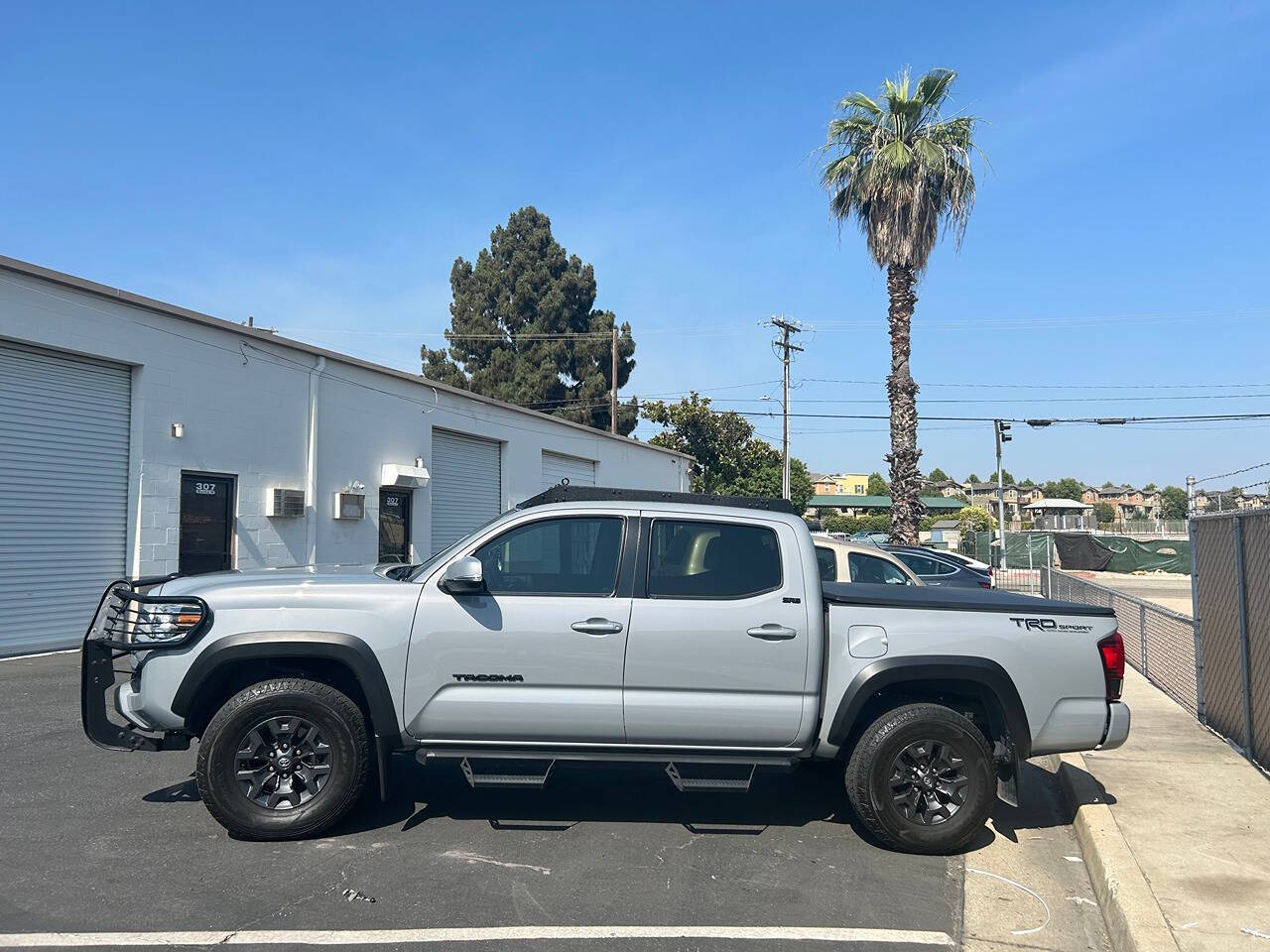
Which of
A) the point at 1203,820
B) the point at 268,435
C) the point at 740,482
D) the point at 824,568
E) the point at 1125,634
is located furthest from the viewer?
the point at 740,482

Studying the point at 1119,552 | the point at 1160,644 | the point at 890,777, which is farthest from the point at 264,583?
the point at 1119,552

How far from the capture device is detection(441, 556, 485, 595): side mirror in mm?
5066

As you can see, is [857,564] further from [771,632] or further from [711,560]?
[771,632]

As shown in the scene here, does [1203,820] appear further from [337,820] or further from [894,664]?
[337,820]

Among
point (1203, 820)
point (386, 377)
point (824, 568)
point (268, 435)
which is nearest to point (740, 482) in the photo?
point (386, 377)

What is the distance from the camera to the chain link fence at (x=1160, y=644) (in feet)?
31.9

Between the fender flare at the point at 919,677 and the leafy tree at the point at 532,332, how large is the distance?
42.7 meters

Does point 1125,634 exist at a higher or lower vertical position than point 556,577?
lower

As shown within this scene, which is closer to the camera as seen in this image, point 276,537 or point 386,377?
point 276,537

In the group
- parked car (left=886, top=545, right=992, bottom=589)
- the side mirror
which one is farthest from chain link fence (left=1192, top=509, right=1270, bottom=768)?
parked car (left=886, top=545, right=992, bottom=589)

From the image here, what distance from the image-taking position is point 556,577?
5.48 meters

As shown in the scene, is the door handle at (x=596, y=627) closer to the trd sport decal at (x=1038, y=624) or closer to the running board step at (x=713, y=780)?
the running board step at (x=713, y=780)

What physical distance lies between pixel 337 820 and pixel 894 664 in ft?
10.4

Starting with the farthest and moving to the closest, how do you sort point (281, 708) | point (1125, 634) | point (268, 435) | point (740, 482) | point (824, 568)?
point (740, 482) → point (268, 435) → point (1125, 634) → point (824, 568) → point (281, 708)
